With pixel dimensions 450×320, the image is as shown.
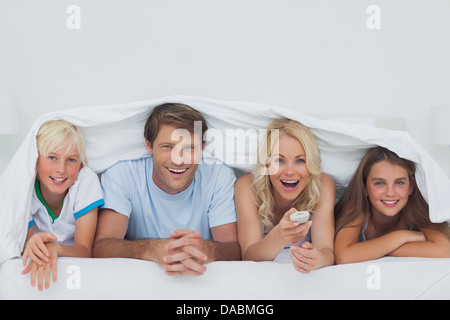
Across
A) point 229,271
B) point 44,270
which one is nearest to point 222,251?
A: point 229,271

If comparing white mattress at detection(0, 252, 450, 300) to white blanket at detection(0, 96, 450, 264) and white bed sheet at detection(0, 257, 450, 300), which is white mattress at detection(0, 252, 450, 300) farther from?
white blanket at detection(0, 96, 450, 264)

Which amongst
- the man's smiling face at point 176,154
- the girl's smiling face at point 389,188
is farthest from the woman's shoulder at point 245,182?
the girl's smiling face at point 389,188

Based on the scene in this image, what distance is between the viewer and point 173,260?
1456 mm

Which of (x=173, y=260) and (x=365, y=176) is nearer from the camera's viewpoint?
(x=173, y=260)

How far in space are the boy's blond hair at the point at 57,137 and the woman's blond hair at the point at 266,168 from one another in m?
0.64

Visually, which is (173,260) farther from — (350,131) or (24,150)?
(350,131)

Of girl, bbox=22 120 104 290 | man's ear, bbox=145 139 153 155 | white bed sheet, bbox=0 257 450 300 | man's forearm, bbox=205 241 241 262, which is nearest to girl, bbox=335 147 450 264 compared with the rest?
white bed sheet, bbox=0 257 450 300

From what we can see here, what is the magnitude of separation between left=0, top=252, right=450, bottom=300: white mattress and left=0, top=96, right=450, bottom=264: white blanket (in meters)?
0.21

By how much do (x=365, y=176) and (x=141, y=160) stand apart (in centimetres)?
84

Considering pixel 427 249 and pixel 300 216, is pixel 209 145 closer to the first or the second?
pixel 300 216

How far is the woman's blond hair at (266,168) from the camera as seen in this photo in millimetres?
1768

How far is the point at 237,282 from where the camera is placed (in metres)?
1.50

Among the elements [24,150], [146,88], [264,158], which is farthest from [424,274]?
[146,88]
